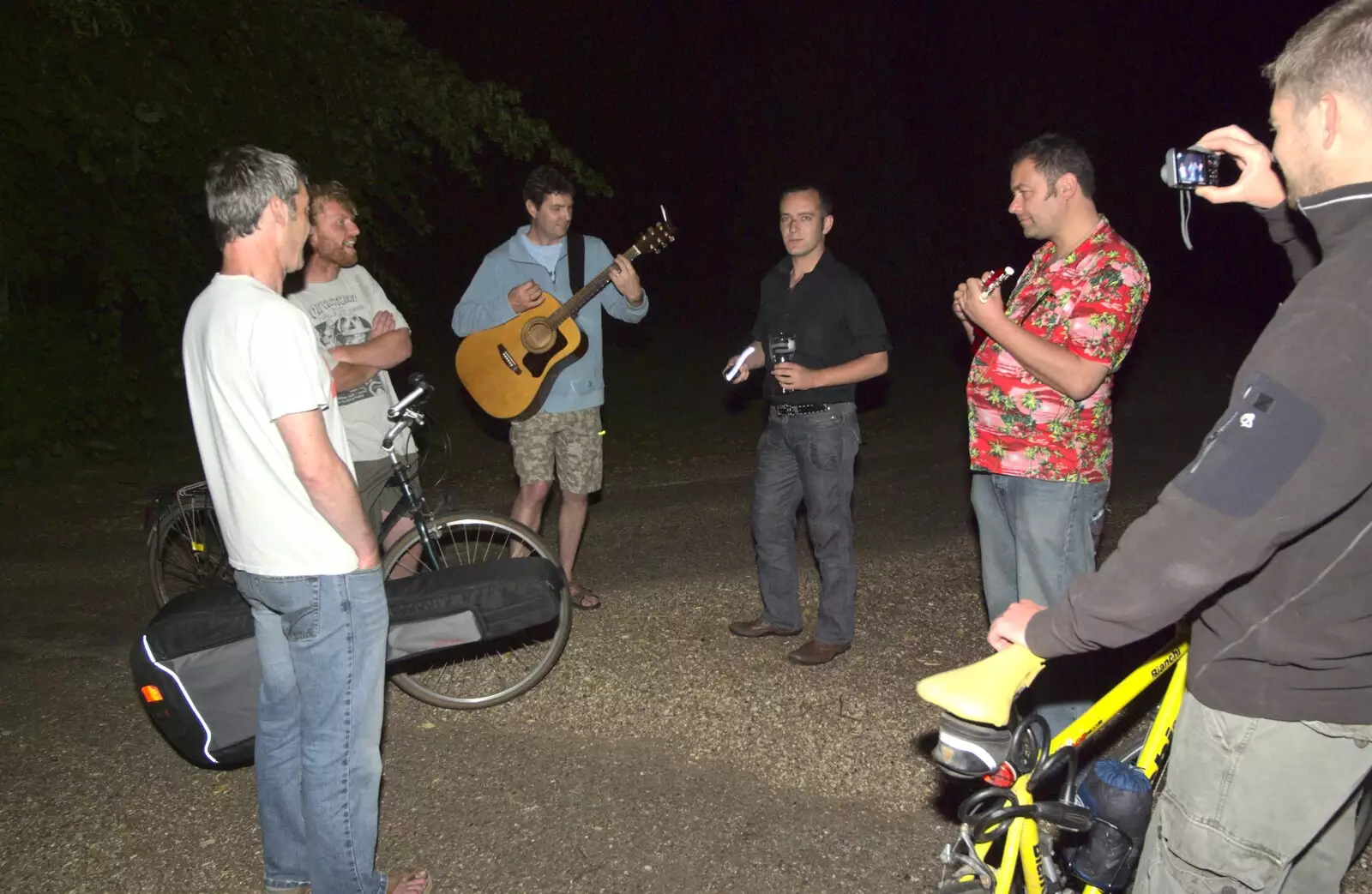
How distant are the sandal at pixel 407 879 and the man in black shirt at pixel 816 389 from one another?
82.2 inches

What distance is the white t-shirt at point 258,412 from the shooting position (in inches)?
106

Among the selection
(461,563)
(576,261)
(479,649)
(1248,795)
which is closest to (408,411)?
(461,563)

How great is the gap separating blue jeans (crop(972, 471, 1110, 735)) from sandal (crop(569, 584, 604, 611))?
2.39m

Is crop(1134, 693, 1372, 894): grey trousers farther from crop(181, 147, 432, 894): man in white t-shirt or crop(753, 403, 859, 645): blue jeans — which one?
crop(753, 403, 859, 645): blue jeans

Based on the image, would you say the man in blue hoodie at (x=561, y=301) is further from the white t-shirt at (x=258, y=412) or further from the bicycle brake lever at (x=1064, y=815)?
the bicycle brake lever at (x=1064, y=815)

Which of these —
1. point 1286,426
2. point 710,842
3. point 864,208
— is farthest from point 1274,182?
point 864,208

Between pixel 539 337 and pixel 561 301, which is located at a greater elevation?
pixel 561 301

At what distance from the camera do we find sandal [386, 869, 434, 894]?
3.35 metres

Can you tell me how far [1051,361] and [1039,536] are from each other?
25.1 inches

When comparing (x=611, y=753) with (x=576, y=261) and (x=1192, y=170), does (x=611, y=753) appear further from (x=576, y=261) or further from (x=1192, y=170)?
(x=1192, y=170)

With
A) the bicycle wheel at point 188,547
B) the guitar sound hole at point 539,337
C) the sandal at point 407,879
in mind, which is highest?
the guitar sound hole at point 539,337

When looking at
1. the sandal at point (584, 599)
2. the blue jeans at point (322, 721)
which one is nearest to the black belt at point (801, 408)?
the sandal at point (584, 599)

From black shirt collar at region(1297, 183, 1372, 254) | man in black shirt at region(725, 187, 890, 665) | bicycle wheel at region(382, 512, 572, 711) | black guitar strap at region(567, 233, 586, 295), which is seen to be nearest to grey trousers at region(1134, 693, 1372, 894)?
black shirt collar at region(1297, 183, 1372, 254)

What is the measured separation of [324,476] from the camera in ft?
9.09
